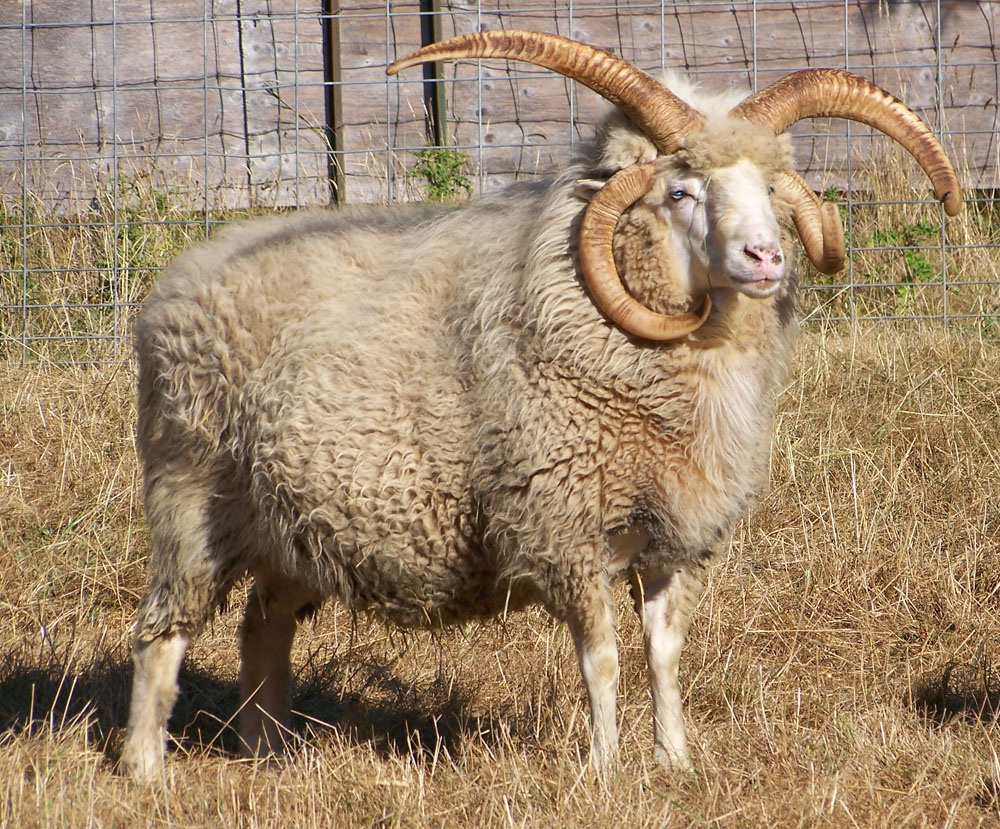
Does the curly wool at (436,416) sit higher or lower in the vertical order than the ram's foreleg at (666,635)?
higher

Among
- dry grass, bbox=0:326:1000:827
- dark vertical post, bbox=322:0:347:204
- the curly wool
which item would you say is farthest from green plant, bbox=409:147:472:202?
the curly wool

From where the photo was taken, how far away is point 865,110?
3424 mm

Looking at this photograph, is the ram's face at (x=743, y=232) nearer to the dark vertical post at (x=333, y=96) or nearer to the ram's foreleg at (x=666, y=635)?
the ram's foreleg at (x=666, y=635)

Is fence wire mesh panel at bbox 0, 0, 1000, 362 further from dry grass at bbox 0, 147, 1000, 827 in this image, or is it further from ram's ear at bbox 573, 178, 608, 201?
ram's ear at bbox 573, 178, 608, 201

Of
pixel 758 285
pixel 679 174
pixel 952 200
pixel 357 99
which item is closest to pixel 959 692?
pixel 952 200

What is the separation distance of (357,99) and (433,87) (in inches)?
18.9

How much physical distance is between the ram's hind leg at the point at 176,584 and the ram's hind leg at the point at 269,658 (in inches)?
9.9

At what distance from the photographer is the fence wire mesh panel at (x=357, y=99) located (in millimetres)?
7090

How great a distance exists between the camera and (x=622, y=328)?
10.6 ft

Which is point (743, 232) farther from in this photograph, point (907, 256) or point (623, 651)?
point (907, 256)

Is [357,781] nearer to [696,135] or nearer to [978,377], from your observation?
[696,135]

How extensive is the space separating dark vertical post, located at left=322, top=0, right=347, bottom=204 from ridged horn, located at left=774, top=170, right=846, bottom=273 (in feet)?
14.2

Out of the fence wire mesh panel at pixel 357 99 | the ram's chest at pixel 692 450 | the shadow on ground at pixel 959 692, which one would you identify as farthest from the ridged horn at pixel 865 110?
the fence wire mesh panel at pixel 357 99

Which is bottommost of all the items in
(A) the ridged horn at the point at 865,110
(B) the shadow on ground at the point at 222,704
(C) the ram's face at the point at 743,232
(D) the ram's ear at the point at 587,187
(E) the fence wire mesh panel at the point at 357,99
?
(B) the shadow on ground at the point at 222,704
